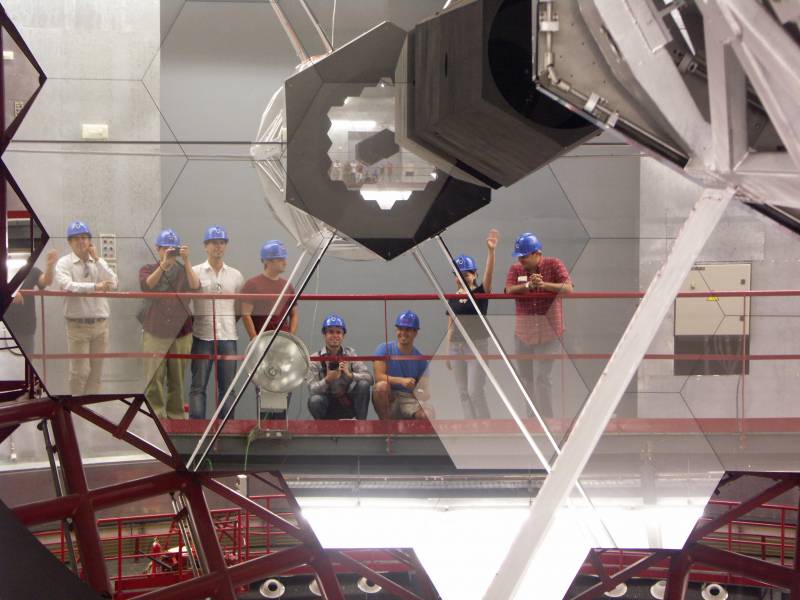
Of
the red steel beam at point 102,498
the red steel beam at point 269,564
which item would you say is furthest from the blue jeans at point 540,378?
the red steel beam at point 102,498

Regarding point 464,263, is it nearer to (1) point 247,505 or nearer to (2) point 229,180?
(2) point 229,180

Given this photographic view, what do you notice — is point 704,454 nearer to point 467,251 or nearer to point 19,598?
point 467,251

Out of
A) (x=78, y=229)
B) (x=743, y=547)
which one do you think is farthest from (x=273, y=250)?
(x=743, y=547)

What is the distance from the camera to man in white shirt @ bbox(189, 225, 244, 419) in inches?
173

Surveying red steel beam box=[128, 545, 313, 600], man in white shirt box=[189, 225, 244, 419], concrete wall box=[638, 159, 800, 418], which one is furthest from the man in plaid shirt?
red steel beam box=[128, 545, 313, 600]

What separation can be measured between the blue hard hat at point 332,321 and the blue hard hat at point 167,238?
0.79m

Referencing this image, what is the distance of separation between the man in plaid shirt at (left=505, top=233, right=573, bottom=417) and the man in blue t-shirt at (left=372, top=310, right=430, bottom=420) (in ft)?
1.55

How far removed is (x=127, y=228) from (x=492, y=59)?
6.35 feet

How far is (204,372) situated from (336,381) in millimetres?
657

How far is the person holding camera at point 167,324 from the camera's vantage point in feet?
14.5

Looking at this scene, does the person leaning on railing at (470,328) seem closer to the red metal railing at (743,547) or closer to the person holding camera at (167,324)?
the person holding camera at (167,324)

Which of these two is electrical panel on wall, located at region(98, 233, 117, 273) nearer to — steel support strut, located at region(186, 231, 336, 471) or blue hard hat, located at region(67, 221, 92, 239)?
blue hard hat, located at region(67, 221, 92, 239)

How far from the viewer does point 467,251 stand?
441 cm

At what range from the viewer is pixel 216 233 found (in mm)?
4379
